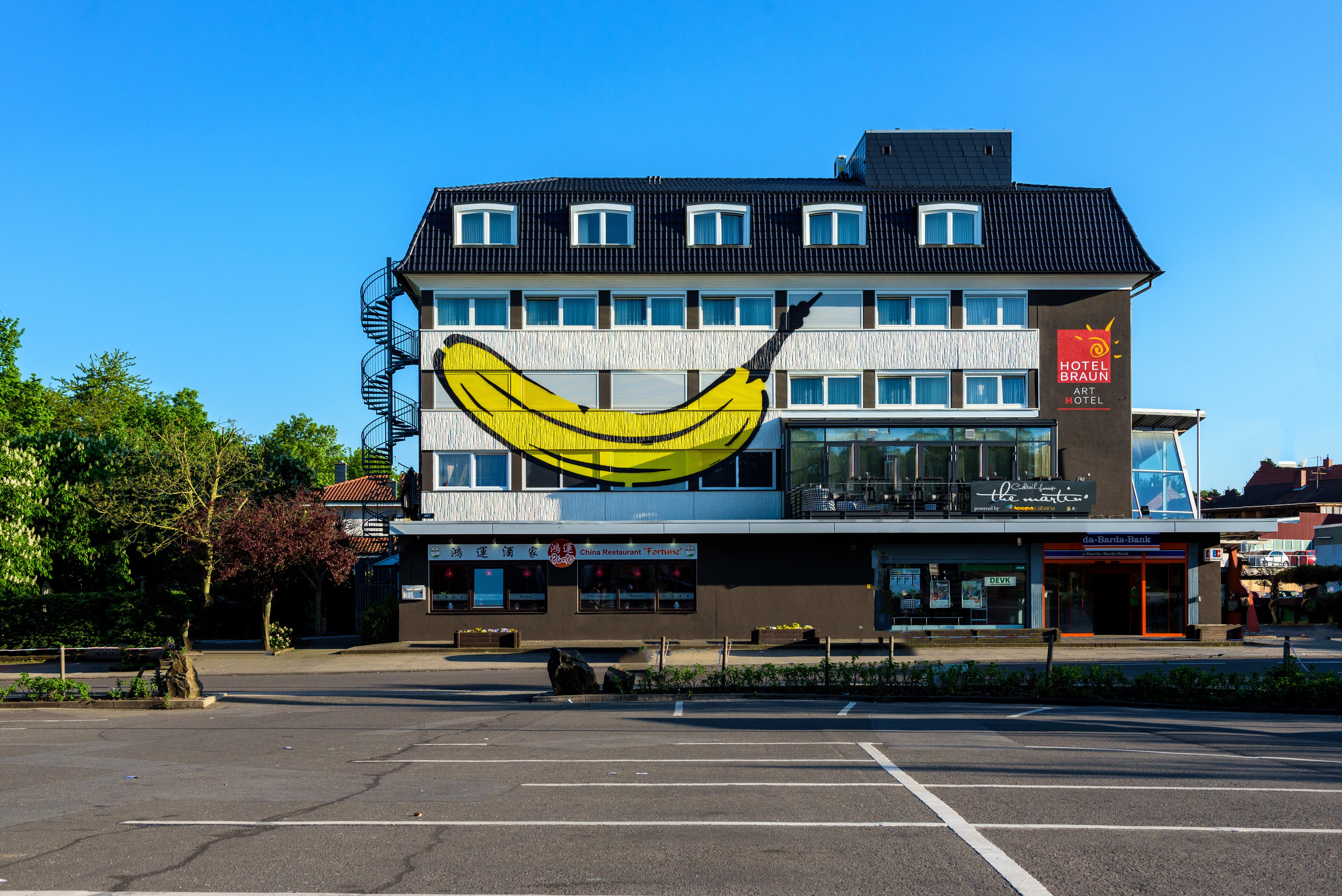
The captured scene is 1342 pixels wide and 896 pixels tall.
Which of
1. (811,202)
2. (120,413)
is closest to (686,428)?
(811,202)

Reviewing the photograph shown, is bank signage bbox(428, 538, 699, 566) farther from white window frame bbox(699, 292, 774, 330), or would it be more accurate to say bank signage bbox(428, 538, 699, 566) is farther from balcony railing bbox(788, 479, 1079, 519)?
white window frame bbox(699, 292, 774, 330)

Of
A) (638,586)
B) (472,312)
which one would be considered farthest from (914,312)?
(472,312)

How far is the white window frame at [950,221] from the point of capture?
34031 millimetres

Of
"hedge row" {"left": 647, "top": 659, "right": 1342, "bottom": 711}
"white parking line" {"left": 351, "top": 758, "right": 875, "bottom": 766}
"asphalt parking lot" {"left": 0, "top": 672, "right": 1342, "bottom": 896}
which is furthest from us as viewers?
"hedge row" {"left": 647, "top": 659, "right": 1342, "bottom": 711}

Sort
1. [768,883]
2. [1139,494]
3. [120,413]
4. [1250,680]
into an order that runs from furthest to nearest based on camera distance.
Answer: [120,413] → [1139,494] → [1250,680] → [768,883]

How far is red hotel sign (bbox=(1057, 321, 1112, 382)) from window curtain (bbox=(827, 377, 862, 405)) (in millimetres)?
6456

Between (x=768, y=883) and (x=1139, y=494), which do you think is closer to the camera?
(x=768, y=883)

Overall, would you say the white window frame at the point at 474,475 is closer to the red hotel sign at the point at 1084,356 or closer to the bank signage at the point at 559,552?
the bank signage at the point at 559,552

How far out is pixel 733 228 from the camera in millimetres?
34219

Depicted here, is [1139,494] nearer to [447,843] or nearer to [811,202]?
[811,202]

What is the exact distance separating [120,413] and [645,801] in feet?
192

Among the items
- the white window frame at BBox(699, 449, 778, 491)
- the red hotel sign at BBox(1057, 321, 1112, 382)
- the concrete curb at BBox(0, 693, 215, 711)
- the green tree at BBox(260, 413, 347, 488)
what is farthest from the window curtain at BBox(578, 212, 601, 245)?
the green tree at BBox(260, 413, 347, 488)

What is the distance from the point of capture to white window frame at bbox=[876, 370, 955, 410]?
33781 mm

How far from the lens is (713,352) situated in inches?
1326
